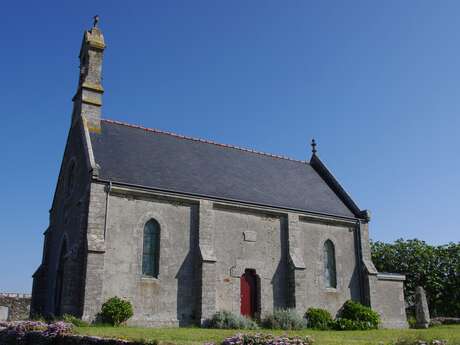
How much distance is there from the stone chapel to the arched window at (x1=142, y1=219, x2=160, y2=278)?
0.16ft

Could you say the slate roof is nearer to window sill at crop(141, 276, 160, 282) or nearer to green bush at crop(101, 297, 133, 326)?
window sill at crop(141, 276, 160, 282)

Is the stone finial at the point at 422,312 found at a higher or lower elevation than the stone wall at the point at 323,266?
lower

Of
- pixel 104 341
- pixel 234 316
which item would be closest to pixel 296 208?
pixel 234 316

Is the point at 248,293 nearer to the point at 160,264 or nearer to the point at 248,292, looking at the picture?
the point at 248,292

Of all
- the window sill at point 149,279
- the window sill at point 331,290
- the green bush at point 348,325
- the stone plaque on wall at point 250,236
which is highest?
the stone plaque on wall at point 250,236

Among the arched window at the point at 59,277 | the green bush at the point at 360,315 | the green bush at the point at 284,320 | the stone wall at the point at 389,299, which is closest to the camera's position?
the green bush at the point at 284,320

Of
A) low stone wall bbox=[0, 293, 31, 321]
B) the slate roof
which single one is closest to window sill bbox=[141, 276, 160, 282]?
the slate roof

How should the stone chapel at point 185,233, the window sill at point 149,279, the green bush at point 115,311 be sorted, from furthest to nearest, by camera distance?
the window sill at point 149,279, the stone chapel at point 185,233, the green bush at point 115,311

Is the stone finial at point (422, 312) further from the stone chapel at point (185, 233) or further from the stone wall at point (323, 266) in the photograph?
the stone wall at point (323, 266)

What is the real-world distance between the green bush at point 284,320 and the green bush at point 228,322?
1.00 metres

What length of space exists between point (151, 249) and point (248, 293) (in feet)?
17.0

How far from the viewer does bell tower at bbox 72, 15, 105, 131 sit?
2416 cm

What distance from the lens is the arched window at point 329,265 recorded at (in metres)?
25.2

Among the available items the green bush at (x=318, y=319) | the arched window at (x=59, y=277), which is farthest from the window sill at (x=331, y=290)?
the arched window at (x=59, y=277)
